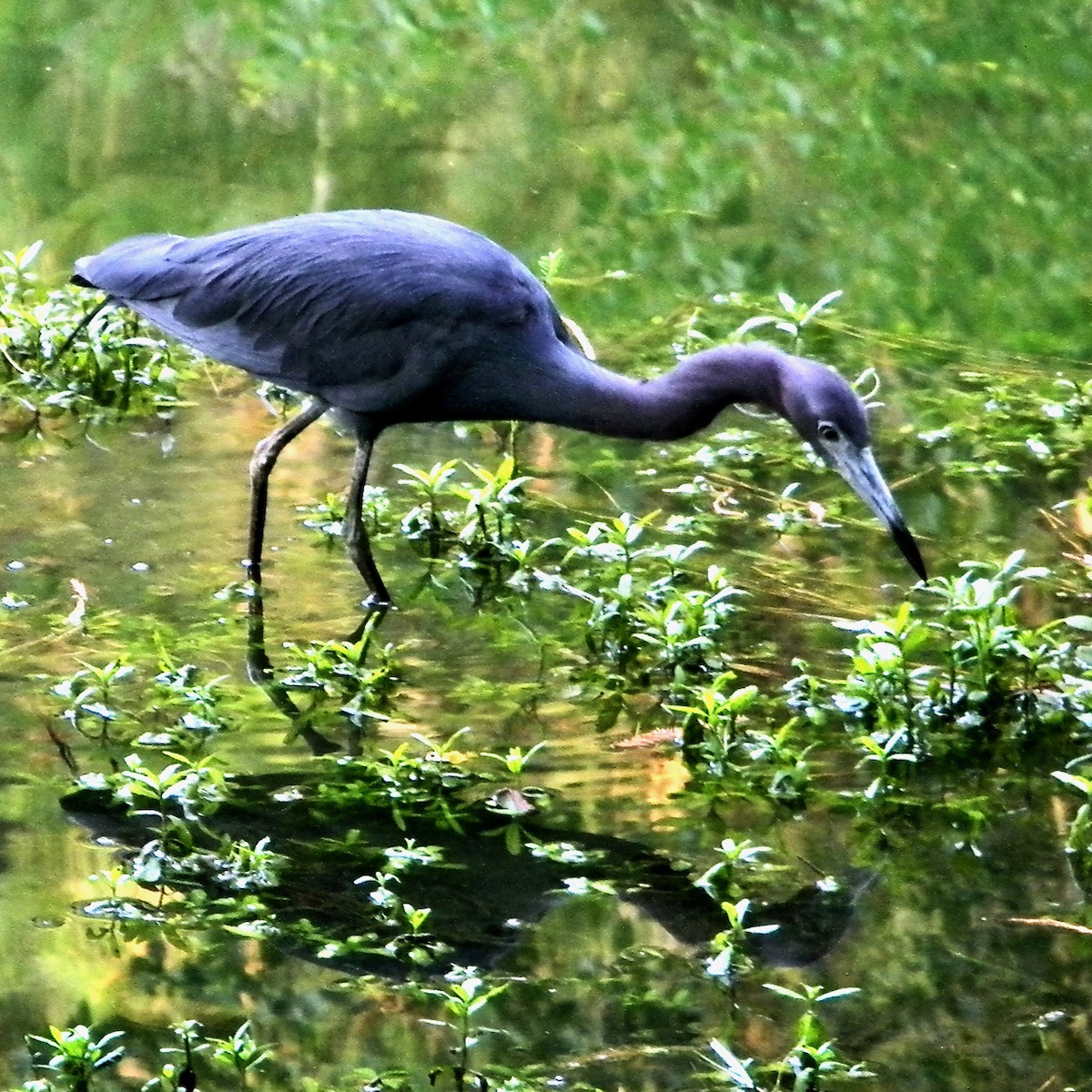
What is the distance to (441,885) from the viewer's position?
414 centimetres

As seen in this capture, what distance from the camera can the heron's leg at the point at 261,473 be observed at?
5617 mm

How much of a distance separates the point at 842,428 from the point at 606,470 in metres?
1.81

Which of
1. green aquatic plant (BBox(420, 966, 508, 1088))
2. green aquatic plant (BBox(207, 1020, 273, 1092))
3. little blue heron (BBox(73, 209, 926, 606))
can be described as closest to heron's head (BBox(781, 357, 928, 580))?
little blue heron (BBox(73, 209, 926, 606))

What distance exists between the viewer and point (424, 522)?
5.95 m

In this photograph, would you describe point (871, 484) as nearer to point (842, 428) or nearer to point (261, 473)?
point (842, 428)

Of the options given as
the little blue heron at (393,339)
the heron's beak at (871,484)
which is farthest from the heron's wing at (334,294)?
the heron's beak at (871,484)

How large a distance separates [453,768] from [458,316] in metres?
1.33

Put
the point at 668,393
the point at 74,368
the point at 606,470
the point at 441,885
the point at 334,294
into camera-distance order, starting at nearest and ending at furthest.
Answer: the point at 441,885
the point at 668,393
the point at 334,294
the point at 606,470
the point at 74,368

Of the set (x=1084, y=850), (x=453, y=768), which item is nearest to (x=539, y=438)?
(x=453, y=768)

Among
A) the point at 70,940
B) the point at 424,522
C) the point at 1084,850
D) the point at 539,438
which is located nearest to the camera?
the point at 70,940

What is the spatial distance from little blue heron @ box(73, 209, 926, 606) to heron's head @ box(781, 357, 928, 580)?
5.5 inches

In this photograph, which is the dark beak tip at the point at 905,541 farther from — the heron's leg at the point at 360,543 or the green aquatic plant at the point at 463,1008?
the green aquatic plant at the point at 463,1008

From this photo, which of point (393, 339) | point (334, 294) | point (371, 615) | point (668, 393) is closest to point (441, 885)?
point (371, 615)

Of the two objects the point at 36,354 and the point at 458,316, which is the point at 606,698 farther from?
the point at 36,354
